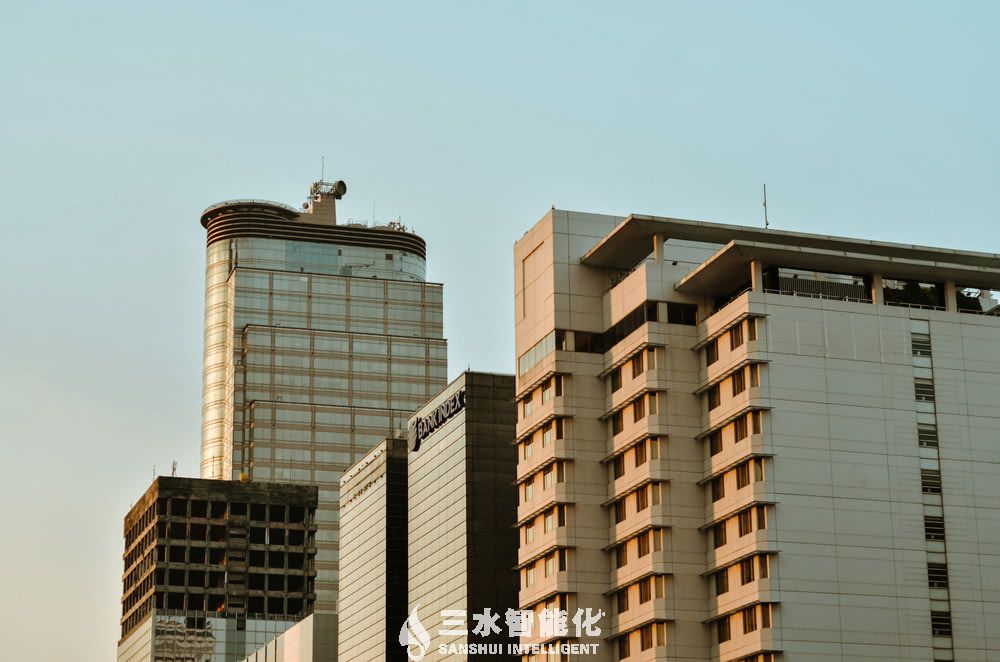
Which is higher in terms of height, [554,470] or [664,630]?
[554,470]

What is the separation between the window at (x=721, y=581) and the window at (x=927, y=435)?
19110 millimetres

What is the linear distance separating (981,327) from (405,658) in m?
77.6

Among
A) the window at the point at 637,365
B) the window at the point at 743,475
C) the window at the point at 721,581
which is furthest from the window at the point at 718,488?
the window at the point at 637,365

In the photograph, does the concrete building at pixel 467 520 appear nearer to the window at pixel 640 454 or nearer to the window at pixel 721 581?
the window at pixel 640 454

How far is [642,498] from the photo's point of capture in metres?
154

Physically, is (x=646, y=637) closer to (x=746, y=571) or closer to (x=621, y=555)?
(x=621, y=555)

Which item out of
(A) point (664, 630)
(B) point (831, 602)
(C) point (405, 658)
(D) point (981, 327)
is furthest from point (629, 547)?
(C) point (405, 658)

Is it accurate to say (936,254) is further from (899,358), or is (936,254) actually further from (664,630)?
(664,630)

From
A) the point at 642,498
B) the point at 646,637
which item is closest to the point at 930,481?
the point at 642,498

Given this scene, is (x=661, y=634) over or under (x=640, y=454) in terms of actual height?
under

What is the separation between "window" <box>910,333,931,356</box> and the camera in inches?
5861

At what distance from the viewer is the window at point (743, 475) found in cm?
14438

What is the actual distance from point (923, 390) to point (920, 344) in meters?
3.97

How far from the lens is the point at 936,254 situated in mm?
154875
